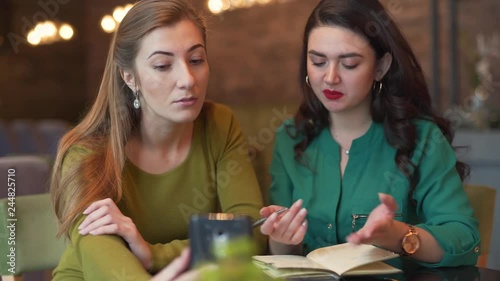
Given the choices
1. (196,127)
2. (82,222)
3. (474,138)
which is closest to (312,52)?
(196,127)

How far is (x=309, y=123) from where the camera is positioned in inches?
86.8

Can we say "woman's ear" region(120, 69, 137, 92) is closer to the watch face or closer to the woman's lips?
the woman's lips

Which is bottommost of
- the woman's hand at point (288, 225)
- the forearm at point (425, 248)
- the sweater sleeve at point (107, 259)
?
the forearm at point (425, 248)

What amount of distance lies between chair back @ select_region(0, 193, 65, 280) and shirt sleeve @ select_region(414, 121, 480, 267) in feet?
3.39

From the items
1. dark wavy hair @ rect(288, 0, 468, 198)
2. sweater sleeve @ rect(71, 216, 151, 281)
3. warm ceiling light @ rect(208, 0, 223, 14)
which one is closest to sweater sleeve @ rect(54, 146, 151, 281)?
sweater sleeve @ rect(71, 216, 151, 281)

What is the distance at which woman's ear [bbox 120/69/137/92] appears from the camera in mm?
2014

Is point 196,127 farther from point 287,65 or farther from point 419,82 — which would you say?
point 287,65

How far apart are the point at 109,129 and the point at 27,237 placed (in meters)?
0.42

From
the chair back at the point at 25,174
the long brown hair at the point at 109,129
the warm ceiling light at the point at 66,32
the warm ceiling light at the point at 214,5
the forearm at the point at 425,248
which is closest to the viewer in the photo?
the forearm at the point at 425,248

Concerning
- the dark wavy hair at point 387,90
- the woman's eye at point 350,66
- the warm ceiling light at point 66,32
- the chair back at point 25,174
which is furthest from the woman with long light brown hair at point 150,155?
the warm ceiling light at point 66,32

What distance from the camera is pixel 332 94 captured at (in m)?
1.98

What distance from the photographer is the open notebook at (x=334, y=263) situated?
158cm

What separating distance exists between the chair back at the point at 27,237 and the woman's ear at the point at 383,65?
3.27ft

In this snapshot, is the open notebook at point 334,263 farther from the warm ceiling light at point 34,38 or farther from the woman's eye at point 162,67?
the warm ceiling light at point 34,38
